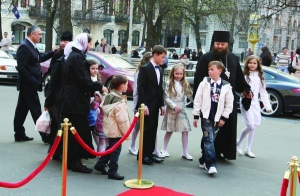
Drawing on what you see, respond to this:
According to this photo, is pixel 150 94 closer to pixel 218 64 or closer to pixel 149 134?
pixel 149 134

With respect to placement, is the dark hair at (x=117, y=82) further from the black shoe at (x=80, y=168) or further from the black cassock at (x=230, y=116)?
the black cassock at (x=230, y=116)

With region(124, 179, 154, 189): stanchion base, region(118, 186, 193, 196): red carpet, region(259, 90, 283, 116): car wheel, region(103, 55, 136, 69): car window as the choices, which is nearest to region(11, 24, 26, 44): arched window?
region(103, 55, 136, 69): car window

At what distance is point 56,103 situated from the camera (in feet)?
21.8

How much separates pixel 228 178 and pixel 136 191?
1468 millimetres

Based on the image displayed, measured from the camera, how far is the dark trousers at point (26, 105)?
25.3 ft

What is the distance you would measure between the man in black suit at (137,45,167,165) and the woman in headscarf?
80 centimetres

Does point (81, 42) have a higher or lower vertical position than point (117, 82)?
higher

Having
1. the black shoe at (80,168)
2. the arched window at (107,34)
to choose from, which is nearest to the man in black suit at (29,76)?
the black shoe at (80,168)

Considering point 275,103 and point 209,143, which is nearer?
point 209,143

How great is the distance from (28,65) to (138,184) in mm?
3079

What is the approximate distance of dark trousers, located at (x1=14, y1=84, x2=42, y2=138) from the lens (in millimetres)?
7719

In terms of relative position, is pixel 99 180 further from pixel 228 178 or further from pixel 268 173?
pixel 268 173

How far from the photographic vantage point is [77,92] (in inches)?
242

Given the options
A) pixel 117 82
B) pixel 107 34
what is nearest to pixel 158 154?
pixel 117 82
